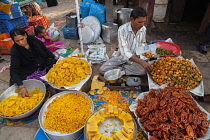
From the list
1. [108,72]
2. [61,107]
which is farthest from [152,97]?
[61,107]

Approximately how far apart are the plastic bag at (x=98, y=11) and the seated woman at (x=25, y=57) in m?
2.79

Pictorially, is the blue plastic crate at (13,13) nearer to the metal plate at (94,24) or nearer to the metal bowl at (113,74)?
the metal plate at (94,24)

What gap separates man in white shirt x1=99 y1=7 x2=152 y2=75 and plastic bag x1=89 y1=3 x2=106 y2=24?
2.65 metres

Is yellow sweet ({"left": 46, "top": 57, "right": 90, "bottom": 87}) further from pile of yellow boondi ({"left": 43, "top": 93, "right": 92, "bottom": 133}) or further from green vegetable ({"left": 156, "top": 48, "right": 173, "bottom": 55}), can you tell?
green vegetable ({"left": 156, "top": 48, "right": 173, "bottom": 55})

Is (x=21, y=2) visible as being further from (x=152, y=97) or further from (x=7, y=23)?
(x=152, y=97)

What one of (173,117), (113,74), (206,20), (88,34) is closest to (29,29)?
(88,34)

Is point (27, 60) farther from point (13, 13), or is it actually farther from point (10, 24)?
point (13, 13)

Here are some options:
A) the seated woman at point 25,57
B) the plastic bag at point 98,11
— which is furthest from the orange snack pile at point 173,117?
the plastic bag at point 98,11

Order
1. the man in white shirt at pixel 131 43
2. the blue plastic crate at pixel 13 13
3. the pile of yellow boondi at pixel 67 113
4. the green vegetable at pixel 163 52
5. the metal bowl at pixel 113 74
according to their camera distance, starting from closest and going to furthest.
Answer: the pile of yellow boondi at pixel 67 113 → the man in white shirt at pixel 131 43 → the metal bowl at pixel 113 74 → the green vegetable at pixel 163 52 → the blue plastic crate at pixel 13 13

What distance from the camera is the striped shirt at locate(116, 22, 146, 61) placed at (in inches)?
111

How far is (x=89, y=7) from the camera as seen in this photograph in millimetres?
5523

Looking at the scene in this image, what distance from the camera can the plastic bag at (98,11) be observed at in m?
5.24

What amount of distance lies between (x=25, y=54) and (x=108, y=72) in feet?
6.28

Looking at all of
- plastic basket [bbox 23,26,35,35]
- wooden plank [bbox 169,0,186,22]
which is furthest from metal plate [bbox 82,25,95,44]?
wooden plank [bbox 169,0,186,22]
